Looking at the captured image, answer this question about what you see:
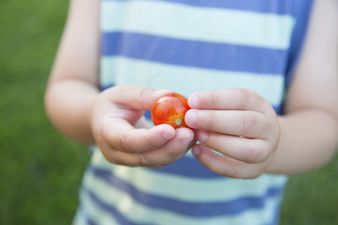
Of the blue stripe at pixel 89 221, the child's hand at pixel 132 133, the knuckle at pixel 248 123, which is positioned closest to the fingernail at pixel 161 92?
the child's hand at pixel 132 133

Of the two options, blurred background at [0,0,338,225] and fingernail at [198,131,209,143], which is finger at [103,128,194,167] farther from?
blurred background at [0,0,338,225]

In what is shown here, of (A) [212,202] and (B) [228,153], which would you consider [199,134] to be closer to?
(B) [228,153]

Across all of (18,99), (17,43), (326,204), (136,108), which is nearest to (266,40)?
(136,108)

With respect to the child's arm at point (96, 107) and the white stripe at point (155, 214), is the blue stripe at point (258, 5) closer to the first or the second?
the child's arm at point (96, 107)

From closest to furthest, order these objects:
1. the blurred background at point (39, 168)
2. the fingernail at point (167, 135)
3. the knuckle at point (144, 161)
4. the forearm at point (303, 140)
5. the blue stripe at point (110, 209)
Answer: the fingernail at point (167, 135) < the knuckle at point (144, 161) < the forearm at point (303, 140) < the blue stripe at point (110, 209) < the blurred background at point (39, 168)

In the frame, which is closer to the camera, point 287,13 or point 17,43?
point 287,13

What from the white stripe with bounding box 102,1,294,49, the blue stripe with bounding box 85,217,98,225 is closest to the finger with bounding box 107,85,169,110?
the white stripe with bounding box 102,1,294,49
